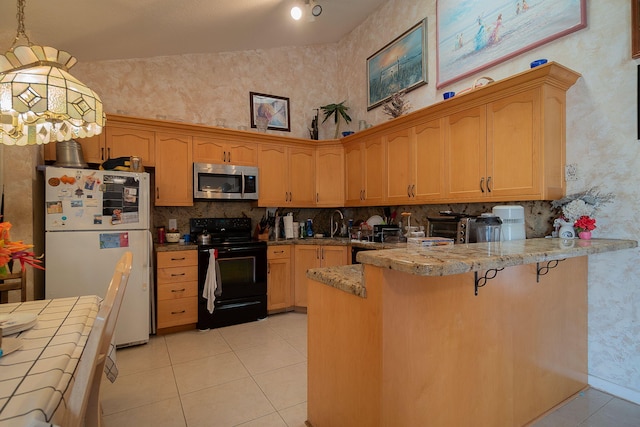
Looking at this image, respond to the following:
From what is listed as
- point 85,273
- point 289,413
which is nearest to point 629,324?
point 289,413

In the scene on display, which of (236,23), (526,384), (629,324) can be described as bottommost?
(526,384)

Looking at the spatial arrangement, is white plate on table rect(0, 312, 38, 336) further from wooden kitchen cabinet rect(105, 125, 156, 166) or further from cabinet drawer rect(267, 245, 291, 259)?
cabinet drawer rect(267, 245, 291, 259)

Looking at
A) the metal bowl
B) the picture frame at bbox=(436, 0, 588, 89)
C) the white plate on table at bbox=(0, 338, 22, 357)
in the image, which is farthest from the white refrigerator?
the picture frame at bbox=(436, 0, 588, 89)

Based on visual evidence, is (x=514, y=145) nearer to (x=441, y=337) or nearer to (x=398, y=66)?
(x=441, y=337)

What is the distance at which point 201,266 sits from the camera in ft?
10.8

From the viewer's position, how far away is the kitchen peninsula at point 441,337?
1206mm

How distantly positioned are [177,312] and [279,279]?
45.9 inches

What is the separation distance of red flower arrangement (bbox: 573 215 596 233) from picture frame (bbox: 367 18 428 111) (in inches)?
83.1

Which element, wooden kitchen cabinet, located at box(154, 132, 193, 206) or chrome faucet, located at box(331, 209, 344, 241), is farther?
chrome faucet, located at box(331, 209, 344, 241)

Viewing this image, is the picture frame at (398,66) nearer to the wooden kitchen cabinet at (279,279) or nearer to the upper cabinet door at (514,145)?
the upper cabinet door at (514,145)

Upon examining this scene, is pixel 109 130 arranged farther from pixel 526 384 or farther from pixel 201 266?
pixel 526 384

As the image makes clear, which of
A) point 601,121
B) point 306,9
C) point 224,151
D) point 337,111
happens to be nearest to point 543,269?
point 601,121

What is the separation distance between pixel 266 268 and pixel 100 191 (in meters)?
1.80

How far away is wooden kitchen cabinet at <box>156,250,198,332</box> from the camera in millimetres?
3123
